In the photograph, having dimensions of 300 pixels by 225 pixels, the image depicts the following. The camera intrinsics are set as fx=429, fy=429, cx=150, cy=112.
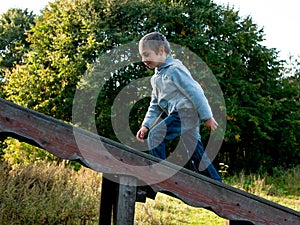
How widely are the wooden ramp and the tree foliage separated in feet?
30.2

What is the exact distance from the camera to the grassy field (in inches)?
233

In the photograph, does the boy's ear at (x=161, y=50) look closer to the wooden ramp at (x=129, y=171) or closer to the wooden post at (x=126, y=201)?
the wooden ramp at (x=129, y=171)

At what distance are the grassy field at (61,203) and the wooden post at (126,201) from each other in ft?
9.14

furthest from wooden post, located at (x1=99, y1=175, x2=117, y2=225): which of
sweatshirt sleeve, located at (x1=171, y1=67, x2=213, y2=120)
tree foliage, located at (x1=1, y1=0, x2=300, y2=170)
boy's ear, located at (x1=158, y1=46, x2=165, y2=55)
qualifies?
tree foliage, located at (x1=1, y1=0, x2=300, y2=170)

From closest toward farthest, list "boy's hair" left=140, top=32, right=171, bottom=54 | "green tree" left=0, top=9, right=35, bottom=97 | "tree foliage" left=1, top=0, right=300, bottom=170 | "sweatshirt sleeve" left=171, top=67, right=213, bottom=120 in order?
"sweatshirt sleeve" left=171, top=67, right=213, bottom=120, "boy's hair" left=140, top=32, right=171, bottom=54, "tree foliage" left=1, top=0, right=300, bottom=170, "green tree" left=0, top=9, right=35, bottom=97

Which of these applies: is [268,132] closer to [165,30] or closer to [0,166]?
[165,30]

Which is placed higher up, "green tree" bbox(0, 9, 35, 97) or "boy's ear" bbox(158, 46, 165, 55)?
"green tree" bbox(0, 9, 35, 97)

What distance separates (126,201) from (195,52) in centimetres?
1052

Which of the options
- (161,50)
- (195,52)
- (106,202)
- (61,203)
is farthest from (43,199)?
(195,52)

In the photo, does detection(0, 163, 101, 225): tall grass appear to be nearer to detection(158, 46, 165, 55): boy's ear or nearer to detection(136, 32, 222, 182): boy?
detection(136, 32, 222, 182): boy

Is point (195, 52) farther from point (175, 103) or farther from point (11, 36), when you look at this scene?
point (11, 36)

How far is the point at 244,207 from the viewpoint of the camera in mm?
3568

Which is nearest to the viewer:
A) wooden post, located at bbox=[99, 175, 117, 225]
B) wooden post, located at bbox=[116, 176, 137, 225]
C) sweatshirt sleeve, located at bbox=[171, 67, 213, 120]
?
wooden post, located at bbox=[116, 176, 137, 225]

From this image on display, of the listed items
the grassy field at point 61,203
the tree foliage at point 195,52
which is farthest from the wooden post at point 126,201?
the tree foliage at point 195,52
